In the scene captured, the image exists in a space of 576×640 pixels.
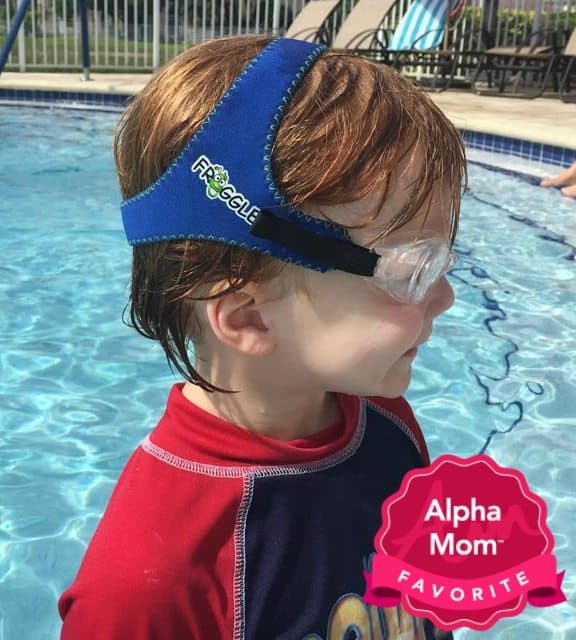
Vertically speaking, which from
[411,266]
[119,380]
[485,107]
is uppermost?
[411,266]

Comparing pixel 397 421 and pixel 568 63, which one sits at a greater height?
pixel 397 421

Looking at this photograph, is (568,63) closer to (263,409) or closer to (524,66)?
(524,66)

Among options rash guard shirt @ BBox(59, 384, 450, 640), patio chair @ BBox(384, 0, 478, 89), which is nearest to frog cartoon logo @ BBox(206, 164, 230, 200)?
rash guard shirt @ BBox(59, 384, 450, 640)

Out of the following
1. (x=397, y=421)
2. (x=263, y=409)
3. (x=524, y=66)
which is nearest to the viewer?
(x=263, y=409)

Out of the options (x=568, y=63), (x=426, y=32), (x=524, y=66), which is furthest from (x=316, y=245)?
(x=524, y=66)

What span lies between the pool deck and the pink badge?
6.22 meters

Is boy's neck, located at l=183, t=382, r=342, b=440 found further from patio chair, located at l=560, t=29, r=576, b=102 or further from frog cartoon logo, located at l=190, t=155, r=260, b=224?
patio chair, located at l=560, t=29, r=576, b=102

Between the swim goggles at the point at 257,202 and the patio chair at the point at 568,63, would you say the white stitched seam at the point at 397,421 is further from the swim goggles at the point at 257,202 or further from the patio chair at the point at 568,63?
the patio chair at the point at 568,63

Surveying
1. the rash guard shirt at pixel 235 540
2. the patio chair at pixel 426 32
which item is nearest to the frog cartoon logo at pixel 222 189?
the rash guard shirt at pixel 235 540

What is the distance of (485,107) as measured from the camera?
1207 cm

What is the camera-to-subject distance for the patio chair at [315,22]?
1512 centimetres

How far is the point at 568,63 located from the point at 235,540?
13.4 metres

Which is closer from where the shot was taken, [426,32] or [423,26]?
[426,32]

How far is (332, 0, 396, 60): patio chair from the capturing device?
14156 millimetres
